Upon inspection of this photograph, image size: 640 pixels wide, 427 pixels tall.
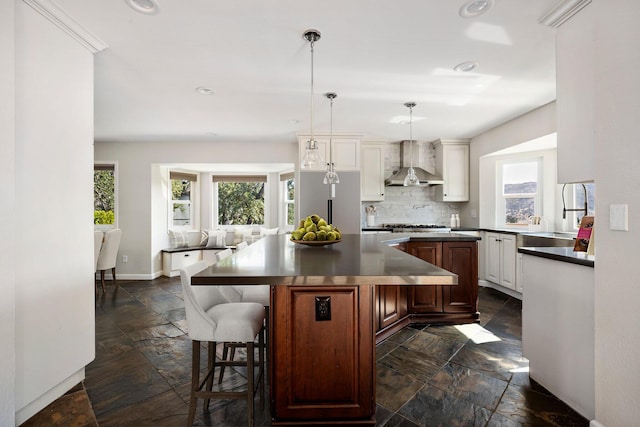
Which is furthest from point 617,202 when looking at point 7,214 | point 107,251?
point 107,251

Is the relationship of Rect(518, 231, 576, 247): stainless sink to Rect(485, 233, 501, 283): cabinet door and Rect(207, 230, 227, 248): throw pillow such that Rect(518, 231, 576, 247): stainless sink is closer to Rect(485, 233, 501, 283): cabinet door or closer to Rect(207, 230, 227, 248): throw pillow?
Rect(485, 233, 501, 283): cabinet door

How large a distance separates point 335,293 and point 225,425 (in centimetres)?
99

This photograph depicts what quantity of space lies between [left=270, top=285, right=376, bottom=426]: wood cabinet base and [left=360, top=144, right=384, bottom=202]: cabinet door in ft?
12.8

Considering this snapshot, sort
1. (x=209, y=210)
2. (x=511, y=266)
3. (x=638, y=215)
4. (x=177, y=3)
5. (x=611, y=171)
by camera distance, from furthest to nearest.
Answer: (x=209, y=210) < (x=511, y=266) < (x=177, y=3) < (x=611, y=171) < (x=638, y=215)

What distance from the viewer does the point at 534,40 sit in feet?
7.30

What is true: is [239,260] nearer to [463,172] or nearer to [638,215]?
[638,215]

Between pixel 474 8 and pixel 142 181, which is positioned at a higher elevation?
pixel 474 8

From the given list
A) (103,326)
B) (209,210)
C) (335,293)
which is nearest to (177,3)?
(335,293)

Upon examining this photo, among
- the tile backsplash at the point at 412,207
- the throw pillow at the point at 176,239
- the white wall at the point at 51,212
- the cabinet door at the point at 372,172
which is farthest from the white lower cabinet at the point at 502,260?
the throw pillow at the point at 176,239

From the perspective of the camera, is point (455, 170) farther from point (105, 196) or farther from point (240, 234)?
point (105, 196)

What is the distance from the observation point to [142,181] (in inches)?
213

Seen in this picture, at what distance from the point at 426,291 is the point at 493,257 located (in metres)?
1.95

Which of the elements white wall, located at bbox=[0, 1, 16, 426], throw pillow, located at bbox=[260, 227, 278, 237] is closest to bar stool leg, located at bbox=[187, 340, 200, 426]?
white wall, located at bbox=[0, 1, 16, 426]

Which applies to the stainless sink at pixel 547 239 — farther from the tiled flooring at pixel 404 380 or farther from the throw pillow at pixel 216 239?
the throw pillow at pixel 216 239
